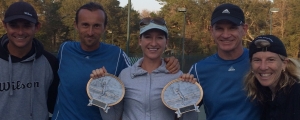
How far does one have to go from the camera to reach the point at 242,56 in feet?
13.1

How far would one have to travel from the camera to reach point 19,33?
156 inches

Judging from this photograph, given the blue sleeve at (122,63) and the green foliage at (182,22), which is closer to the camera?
the blue sleeve at (122,63)

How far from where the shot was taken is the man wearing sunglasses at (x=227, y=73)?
3.78m

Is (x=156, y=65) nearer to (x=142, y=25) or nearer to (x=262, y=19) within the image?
(x=142, y=25)

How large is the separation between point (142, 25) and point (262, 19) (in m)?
47.8

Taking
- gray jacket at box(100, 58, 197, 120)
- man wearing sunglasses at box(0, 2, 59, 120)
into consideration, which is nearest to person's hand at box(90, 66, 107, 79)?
gray jacket at box(100, 58, 197, 120)

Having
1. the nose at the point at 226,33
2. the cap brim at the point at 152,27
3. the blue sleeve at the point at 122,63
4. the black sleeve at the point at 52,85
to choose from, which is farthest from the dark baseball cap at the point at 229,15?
the black sleeve at the point at 52,85

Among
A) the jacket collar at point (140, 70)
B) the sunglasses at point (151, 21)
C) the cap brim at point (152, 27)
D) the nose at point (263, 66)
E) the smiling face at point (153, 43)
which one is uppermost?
the sunglasses at point (151, 21)

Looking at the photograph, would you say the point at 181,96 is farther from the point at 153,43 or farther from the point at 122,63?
the point at 122,63

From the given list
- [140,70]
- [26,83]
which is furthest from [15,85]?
[140,70]

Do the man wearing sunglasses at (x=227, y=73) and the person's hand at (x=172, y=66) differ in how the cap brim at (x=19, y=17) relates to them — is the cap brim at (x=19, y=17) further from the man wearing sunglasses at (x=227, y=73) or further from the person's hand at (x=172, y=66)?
the man wearing sunglasses at (x=227, y=73)

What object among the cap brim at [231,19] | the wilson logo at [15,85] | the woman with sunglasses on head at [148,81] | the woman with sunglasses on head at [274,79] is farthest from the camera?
the wilson logo at [15,85]

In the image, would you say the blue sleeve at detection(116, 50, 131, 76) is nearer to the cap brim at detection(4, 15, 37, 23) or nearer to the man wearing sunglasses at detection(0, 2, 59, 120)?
the man wearing sunglasses at detection(0, 2, 59, 120)

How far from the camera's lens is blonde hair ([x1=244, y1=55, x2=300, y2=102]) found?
3541 mm
